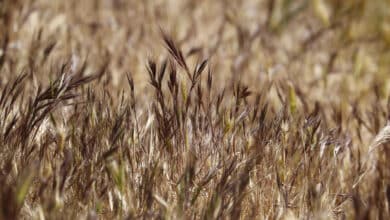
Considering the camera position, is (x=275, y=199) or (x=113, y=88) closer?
(x=275, y=199)

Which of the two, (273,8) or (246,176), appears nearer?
(246,176)

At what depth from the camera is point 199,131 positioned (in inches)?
66.3

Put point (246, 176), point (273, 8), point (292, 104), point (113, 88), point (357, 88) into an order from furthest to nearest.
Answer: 1. point (273, 8)
2. point (357, 88)
3. point (113, 88)
4. point (292, 104)
5. point (246, 176)

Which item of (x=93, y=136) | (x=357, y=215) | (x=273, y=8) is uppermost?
(x=273, y=8)

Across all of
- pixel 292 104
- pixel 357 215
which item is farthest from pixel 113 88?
pixel 357 215

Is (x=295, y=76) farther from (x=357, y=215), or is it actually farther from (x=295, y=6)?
(x=357, y=215)

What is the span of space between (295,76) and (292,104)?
36.0 inches

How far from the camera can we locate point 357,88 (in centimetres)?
283

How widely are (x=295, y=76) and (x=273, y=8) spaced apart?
2.18 feet

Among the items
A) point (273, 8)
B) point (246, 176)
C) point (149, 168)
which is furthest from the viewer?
point (273, 8)

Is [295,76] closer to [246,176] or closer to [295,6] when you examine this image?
[295,6]

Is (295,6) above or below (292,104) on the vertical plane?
above

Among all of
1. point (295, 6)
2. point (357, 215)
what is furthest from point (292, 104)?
point (295, 6)

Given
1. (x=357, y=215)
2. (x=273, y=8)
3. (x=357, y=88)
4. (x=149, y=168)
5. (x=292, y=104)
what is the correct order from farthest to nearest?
(x=273, y=8), (x=357, y=88), (x=292, y=104), (x=149, y=168), (x=357, y=215)
